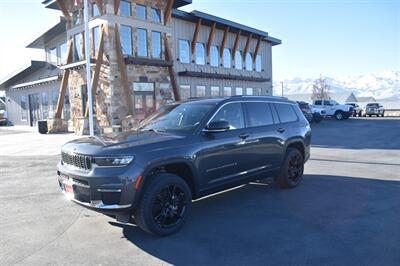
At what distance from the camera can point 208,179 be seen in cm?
512

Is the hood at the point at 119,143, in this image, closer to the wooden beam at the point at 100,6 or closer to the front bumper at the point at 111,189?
the front bumper at the point at 111,189

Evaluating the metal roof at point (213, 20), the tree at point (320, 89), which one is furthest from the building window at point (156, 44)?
the tree at point (320, 89)

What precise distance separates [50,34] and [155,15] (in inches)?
393

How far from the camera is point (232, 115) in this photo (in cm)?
568

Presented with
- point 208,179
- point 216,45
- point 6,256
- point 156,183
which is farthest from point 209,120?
point 216,45

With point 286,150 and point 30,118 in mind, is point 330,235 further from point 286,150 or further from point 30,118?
point 30,118

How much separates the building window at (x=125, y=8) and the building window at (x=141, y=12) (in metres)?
0.56

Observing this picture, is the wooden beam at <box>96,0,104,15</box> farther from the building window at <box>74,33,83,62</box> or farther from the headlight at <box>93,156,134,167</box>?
the headlight at <box>93,156,134,167</box>

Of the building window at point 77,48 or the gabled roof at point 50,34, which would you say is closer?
the building window at point 77,48

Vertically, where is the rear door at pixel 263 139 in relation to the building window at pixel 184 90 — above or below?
below

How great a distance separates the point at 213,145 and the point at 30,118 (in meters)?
29.5

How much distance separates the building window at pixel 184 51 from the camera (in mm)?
24134

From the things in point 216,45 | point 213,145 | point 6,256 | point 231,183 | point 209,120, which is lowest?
point 6,256

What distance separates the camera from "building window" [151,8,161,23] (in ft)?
69.8
